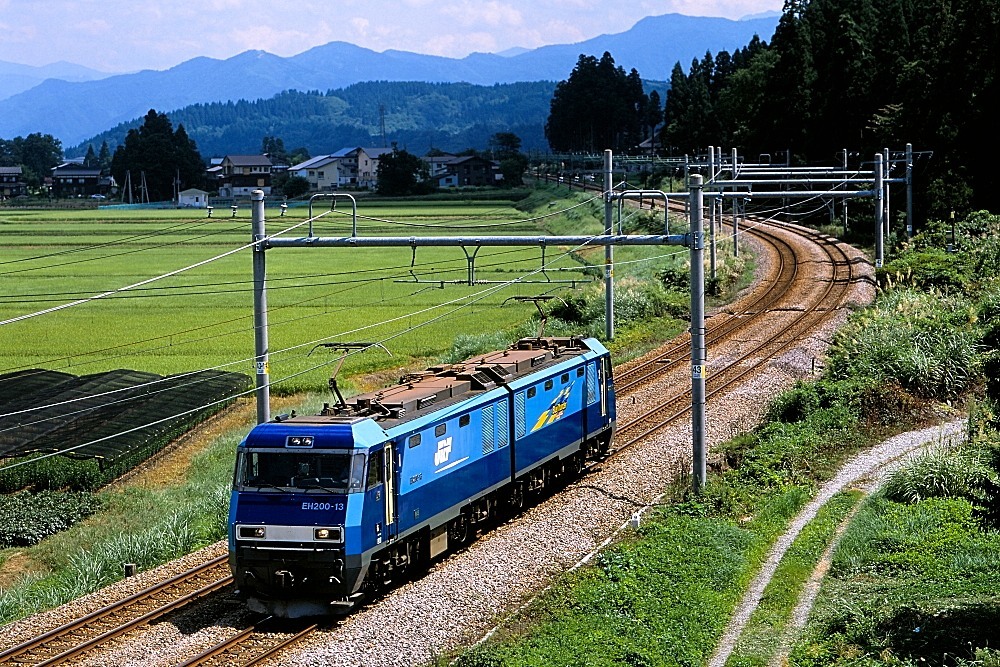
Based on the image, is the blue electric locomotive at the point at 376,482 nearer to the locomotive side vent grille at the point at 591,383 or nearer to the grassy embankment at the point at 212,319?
the locomotive side vent grille at the point at 591,383

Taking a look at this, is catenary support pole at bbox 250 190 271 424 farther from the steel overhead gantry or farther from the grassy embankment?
the grassy embankment

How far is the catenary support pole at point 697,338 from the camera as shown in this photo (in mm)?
23875

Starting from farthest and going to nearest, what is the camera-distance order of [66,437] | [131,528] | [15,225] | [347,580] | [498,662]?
[15,225], [66,437], [131,528], [347,580], [498,662]

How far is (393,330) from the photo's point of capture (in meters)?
51.5

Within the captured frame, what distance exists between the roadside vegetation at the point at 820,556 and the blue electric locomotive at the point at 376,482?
263 centimetres

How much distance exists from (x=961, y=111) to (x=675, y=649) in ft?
199

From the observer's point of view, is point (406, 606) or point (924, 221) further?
point (924, 221)

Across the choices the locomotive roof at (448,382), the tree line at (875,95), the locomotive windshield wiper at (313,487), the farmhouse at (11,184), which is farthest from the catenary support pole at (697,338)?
the farmhouse at (11,184)

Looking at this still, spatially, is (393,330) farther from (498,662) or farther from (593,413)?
(498,662)

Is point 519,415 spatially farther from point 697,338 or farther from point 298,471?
point 298,471

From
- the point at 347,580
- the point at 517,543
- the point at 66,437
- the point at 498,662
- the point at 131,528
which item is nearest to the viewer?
the point at 498,662

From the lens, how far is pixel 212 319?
56281 millimetres

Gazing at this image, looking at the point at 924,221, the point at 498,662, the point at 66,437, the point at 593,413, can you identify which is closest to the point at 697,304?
the point at 593,413

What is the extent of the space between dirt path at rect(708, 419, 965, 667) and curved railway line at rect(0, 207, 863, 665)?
5505mm
